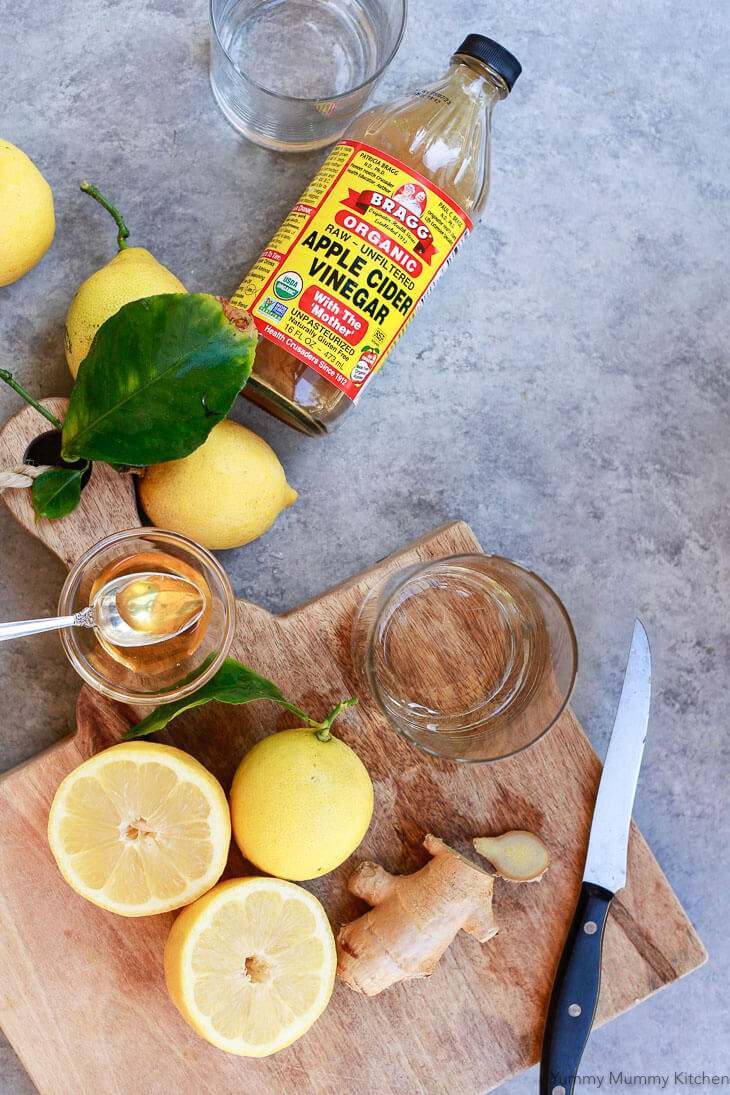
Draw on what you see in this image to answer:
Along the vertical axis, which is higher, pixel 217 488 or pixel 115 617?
pixel 217 488

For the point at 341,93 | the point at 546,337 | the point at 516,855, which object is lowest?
the point at 516,855

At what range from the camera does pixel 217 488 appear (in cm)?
79

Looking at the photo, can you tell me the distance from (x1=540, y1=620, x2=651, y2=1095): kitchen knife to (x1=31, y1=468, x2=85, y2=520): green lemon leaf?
61 centimetres

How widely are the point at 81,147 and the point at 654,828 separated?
103 centimetres

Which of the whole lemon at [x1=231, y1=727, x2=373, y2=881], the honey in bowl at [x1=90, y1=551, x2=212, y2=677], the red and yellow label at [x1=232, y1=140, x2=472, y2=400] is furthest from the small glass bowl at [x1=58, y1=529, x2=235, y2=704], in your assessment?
the red and yellow label at [x1=232, y1=140, x2=472, y2=400]

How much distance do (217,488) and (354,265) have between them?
0.82 ft

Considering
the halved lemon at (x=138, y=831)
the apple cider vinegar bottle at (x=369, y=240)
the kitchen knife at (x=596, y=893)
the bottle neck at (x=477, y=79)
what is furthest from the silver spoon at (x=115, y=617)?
the bottle neck at (x=477, y=79)

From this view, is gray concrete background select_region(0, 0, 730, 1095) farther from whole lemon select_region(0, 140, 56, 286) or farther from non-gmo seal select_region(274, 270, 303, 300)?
non-gmo seal select_region(274, 270, 303, 300)

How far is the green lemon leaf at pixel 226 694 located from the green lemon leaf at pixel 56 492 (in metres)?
0.22

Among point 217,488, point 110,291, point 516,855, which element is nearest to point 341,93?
point 110,291

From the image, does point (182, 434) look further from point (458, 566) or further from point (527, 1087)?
point (527, 1087)

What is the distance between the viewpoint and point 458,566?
0.82m

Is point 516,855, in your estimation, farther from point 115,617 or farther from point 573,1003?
point 115,617

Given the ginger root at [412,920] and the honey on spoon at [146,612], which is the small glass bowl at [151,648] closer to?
the honey on spoon at [146,612]
